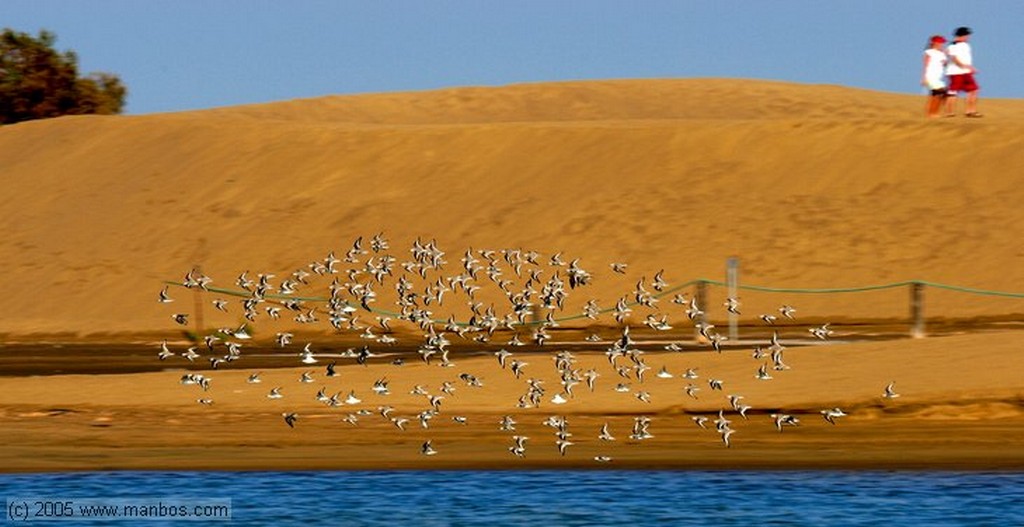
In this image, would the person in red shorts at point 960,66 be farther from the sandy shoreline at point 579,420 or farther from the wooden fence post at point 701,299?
the sandy shoreline at point 579,420

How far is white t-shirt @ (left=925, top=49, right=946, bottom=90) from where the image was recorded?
36656 millimetres

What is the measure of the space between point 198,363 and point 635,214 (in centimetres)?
1476

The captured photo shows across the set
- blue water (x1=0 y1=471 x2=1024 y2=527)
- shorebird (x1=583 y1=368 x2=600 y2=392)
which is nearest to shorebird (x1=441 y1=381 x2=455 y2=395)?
shorebird (x1=583 y1=368 x2=600 y2=392)

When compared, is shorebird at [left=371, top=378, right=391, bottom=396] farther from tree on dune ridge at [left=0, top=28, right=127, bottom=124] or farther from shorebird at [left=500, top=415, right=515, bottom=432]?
tree on dune ridge at [left=0, top=28, right=127, bottom=124]

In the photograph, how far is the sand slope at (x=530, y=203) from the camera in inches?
1430

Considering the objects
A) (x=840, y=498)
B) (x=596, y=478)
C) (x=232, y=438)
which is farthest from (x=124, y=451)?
(x=840, y=498)

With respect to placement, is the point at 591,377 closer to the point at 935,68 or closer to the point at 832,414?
the point at 832,414

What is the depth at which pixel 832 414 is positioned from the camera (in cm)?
1897

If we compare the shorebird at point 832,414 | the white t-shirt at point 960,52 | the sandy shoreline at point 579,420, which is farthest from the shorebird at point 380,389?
the white t-shirt at point 960,52

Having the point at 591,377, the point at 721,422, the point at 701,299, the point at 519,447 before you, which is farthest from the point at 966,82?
the point at 519,447

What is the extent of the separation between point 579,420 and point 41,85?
56.7 m

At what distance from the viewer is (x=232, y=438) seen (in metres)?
19.0

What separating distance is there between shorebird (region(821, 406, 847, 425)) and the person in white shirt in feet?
59.6

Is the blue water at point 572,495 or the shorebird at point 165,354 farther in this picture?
the shorebird at point 165,354
